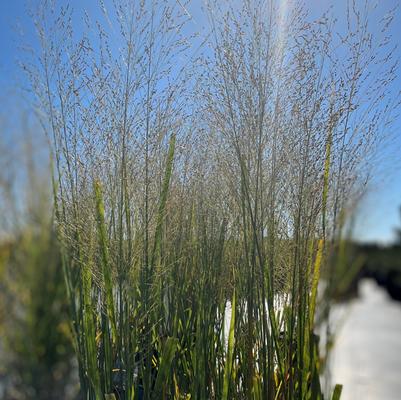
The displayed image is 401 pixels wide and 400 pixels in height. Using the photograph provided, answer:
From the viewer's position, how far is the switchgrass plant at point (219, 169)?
156cm

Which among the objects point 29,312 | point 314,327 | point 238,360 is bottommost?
point 238,360

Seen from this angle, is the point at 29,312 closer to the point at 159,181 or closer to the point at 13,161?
the point at 13,161

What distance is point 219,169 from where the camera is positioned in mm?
1801

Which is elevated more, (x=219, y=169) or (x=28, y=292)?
(x=219, y=169)

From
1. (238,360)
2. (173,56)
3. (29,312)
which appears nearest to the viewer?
(29,312)

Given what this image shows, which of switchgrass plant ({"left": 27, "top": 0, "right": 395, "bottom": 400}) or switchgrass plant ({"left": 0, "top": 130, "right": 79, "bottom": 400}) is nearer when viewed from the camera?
switchgrass plant ({"left": 0, "top": 130, "right": 79, "bottom": 400})

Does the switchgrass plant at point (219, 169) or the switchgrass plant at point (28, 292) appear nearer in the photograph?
the switchgrass plant at point (28, 292)

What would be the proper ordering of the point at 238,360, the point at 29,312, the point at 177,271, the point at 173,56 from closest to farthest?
the point at 29,312
the point at 173,56
the point at 238,360
the point at 177,271

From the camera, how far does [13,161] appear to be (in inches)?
31.8

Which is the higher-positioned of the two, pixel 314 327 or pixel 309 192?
pixel 309 192

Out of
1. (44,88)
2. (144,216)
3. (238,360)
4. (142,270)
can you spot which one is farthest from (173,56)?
(238,360)

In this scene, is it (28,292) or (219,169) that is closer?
(28,292)

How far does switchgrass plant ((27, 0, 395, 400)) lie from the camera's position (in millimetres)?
1562

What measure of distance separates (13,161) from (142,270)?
32.5 inches
